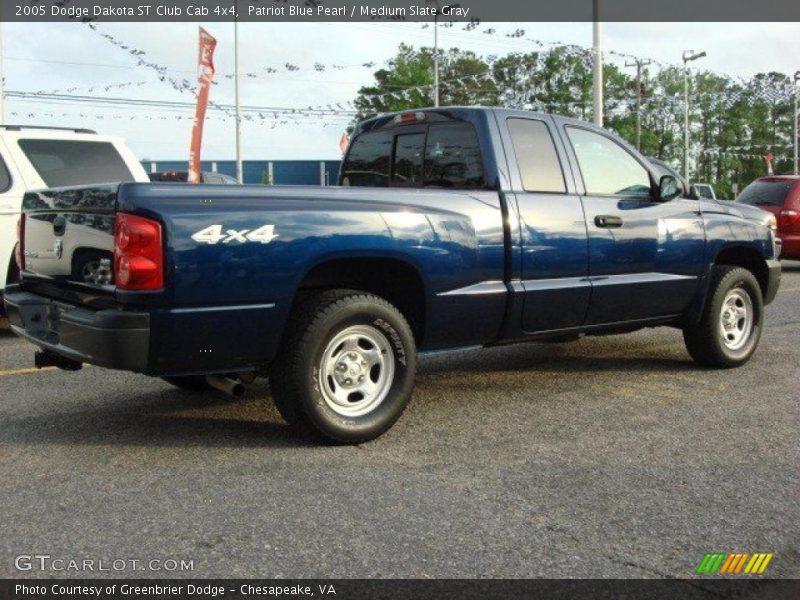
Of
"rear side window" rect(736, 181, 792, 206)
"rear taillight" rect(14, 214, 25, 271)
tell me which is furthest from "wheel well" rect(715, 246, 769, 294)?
"rear side window" rect(736, 181, 792, 206)

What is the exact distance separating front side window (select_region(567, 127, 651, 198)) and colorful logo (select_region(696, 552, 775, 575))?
302 cm

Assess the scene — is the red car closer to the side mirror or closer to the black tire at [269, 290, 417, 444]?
the side mirror

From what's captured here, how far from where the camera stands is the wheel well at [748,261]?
22.3 feet

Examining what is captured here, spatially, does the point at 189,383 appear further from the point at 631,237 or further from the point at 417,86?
the point at 417,86

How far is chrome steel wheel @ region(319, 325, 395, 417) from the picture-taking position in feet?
14.7

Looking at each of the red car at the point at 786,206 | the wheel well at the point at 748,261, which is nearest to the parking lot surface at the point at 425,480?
the wheel well at the point at 748,261

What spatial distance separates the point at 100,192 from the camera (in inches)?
161

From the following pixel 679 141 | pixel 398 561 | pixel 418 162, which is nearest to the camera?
pixel 398 561

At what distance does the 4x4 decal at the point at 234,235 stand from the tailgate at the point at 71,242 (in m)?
0.43

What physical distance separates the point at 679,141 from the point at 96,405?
7795 cm

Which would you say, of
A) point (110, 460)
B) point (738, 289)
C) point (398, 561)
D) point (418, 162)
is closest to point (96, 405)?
point (110, 460)

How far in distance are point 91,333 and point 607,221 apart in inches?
130

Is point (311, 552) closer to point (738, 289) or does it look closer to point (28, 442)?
point (28, 442)
